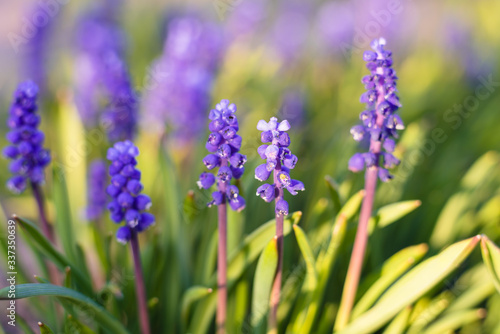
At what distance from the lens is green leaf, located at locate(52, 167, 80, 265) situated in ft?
11.1

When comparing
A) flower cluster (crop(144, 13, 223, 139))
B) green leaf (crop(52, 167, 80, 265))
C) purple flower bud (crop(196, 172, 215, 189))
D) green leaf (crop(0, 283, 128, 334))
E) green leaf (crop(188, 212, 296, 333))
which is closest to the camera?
green leaf (crop(0, 283, 128, 334))

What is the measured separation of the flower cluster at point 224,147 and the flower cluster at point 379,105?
679 mm

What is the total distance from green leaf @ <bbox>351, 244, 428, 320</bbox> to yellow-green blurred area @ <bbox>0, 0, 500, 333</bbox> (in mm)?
287

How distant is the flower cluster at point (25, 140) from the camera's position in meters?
2.76

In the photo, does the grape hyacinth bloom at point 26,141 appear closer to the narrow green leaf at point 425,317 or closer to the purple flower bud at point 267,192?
the purple flower bud at point 267,192

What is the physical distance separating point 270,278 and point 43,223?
5.23ft

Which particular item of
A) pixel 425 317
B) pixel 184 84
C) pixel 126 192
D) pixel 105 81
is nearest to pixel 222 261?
pixel 126 192

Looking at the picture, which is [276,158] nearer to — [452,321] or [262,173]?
[262,173]

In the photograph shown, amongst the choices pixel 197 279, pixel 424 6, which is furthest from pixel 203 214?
pixel 424 6

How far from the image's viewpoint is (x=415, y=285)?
8.46ft

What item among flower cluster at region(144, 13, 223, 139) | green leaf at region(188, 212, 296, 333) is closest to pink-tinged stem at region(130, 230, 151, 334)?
green leaf at region(188, 212, 296, 333)

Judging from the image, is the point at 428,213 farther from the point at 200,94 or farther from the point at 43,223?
the point at 43,223

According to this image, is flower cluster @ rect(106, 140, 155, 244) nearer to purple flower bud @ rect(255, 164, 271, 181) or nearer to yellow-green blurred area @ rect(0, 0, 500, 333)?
yellow-green blurred area @ rect(0, 0, 500, 333)

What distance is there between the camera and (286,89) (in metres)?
6.53
